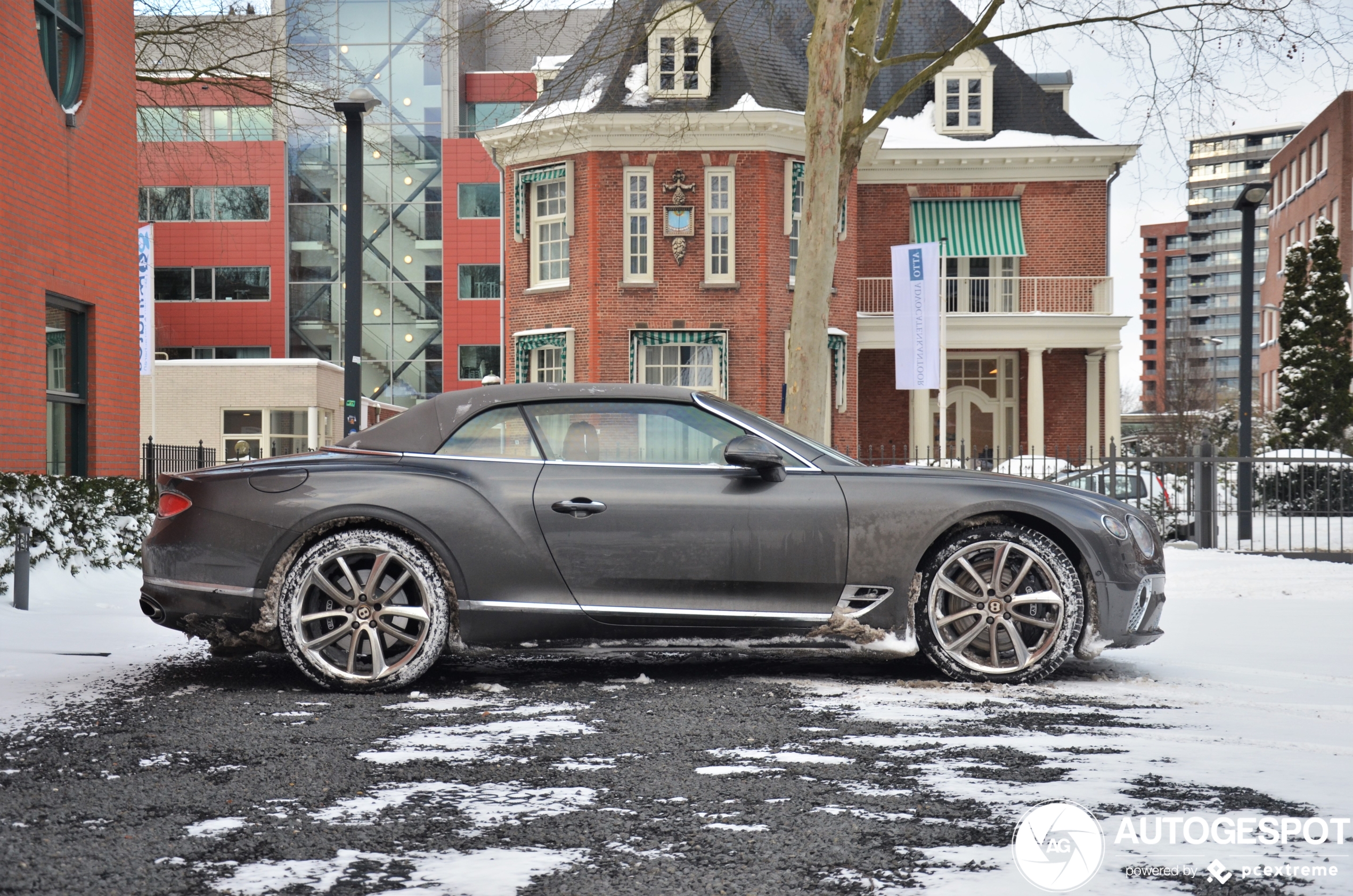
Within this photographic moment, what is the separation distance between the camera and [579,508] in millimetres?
5820

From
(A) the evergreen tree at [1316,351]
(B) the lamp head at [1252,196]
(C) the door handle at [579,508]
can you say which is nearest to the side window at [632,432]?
(C) the door handle at [579,508]

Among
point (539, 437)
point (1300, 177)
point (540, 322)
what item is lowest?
point (539, 437)

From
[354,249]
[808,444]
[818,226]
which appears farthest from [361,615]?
[354,249]

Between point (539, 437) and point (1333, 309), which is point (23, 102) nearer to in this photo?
point (539, 437)

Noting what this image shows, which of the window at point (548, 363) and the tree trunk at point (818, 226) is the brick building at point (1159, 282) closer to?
the window at point (548, 363)

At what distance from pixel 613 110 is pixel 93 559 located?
19919 millimetres

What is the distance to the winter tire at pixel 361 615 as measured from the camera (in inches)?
225

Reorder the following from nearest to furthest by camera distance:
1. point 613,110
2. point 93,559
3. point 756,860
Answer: point 756,860
point 93,559
point 613,110

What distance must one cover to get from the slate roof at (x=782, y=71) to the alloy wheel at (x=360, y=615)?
2060 centimetres

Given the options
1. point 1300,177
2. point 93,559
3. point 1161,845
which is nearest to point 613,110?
point 93,559

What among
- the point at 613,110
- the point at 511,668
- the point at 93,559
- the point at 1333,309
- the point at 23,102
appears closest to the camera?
the point at 511,668

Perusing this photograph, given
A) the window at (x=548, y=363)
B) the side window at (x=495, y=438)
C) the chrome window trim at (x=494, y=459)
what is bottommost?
the chrome window trim at (x=494, y=459)

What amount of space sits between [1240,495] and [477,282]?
121 feet

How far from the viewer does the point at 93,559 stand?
33.5 ft
